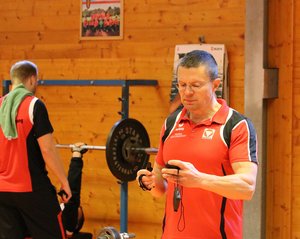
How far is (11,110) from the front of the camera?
3785 millimetres

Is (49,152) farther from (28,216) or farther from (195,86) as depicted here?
(195,86)

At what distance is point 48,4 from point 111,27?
2.21ft

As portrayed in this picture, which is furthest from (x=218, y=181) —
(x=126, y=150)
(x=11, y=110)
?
(x=126, y=150)

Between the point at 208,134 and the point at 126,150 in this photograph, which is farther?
the point at 126,150

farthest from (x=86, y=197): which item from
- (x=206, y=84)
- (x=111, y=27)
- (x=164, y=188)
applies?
(x=206, y=84)

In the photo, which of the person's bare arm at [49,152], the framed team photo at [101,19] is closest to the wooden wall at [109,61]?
the framed team photo at [101,19]

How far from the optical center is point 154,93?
502 centimetres

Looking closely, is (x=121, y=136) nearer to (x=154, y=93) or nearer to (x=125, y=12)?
(x=154, y=93)

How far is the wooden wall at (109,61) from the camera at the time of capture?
15.8ft

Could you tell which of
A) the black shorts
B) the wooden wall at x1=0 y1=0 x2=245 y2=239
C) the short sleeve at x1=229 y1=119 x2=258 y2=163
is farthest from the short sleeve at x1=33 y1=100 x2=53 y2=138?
the short sleeve at x1=229 y1=119 x2=258 y2=163

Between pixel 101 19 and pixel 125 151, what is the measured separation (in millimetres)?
1410

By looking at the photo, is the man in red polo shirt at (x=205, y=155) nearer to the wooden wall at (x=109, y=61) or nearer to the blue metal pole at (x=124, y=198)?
the blue metal pole at (x=124, y=198)

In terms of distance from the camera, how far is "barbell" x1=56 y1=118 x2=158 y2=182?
4.27 metres

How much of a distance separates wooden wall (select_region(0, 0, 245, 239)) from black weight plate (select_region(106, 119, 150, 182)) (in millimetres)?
556
